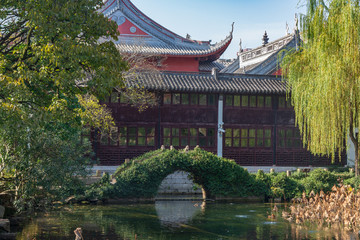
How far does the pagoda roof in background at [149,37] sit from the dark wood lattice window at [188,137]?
216 inches

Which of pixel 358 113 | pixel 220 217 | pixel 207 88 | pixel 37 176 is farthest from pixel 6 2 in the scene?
pixel 207 88

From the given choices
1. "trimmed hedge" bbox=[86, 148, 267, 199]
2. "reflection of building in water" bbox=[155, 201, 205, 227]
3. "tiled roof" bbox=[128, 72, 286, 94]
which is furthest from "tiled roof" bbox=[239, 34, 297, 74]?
"reflection of building in water" bbox=[155, 201, 205, 227]

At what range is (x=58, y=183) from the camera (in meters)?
11.4

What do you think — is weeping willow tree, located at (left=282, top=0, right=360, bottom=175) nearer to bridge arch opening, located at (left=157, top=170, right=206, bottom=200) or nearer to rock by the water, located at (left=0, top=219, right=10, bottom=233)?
bridge arch opening, located at (left=157, top=170, right=206, bottom=200)

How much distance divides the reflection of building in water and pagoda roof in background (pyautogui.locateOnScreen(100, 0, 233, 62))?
11118 millimetres

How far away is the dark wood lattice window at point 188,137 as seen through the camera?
2155 cm

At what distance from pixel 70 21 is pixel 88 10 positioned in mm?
428

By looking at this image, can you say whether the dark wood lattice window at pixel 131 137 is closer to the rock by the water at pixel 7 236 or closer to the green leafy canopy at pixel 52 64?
the rock by the water at pixel 7 236

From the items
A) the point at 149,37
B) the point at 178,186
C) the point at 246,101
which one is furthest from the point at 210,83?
the point at 149,37

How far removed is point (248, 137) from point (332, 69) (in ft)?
32.4

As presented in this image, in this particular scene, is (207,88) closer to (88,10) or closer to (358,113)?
(358,113)

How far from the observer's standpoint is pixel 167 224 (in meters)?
12.3

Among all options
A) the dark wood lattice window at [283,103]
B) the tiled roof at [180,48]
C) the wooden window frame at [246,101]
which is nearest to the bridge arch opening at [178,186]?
the wooden window frame at [246,101]

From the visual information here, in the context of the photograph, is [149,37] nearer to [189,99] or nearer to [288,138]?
[189,99]
